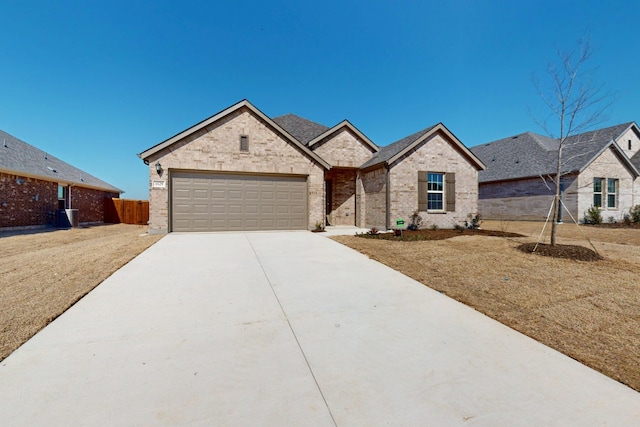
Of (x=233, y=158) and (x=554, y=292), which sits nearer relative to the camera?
(x=554, y=292)

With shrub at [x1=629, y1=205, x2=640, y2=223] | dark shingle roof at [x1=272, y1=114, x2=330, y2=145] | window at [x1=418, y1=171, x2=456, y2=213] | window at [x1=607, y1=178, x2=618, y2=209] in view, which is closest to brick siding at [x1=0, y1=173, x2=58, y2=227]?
dark shingle roof at [x1=272, y1=114, x2=330, y2=145]

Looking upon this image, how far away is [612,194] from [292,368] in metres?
25.7

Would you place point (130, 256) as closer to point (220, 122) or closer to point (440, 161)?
point (220, 122)

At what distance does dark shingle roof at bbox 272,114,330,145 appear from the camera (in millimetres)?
16880

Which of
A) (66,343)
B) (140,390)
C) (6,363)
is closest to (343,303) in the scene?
(140,390)

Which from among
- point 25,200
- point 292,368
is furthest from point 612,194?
point 25,200

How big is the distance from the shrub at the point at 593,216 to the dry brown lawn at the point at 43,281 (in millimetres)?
23918

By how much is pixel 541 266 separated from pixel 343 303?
4.99 metres

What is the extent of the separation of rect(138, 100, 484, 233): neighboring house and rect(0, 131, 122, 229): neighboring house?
8354 mm

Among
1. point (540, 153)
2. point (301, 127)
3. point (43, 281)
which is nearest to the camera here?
point (43, 281)

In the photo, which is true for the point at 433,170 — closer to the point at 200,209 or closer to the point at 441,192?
the point at 441,192

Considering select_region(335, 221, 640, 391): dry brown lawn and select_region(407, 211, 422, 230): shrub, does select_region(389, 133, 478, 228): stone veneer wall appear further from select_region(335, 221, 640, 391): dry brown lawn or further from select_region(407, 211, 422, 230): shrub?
select_region(335, 221, 640, 391): dry brown lawn

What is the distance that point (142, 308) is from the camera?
362 centimetres

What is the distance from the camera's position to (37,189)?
14555 millimetres
